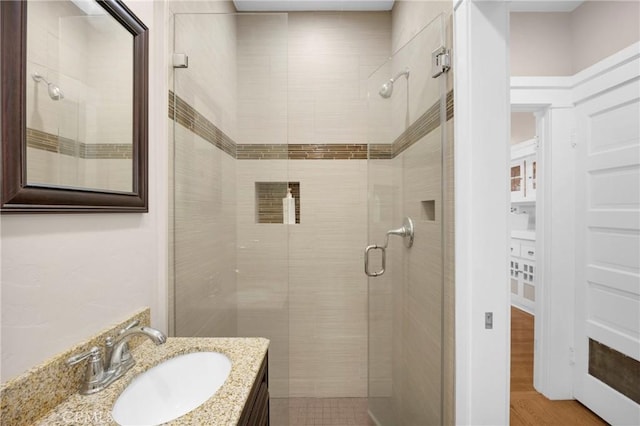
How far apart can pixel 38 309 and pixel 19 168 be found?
0.34 m

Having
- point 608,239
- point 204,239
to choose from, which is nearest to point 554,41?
point 608,239

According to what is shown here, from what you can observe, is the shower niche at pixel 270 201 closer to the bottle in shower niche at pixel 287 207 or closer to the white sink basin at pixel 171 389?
the bottle in shower niche at pixel 287 207

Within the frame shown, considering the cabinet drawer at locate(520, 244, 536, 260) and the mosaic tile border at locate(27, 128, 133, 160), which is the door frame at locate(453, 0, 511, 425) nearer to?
the mosaic tile border at locate(27, 128, 133, 160)

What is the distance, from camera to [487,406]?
1126mm

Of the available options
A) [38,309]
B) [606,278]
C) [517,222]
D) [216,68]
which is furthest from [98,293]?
[517,222]

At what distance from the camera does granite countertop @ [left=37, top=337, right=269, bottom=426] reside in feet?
2.30

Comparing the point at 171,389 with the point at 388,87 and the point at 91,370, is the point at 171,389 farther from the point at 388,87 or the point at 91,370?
the point at 388,87

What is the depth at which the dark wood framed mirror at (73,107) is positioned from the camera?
638 mm

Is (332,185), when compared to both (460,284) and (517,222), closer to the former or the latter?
(460,284)

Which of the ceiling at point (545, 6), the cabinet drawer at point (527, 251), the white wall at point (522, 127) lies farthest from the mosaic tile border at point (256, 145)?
the white wall at point (522, 127)

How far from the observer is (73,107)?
81 centimetres

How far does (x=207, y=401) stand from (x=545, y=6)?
3.04 meters

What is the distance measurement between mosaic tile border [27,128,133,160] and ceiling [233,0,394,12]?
62.1 inches

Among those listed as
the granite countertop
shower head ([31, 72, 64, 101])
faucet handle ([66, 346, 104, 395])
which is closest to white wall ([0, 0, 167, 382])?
faucet handle ([66, 346, 104, 395])
